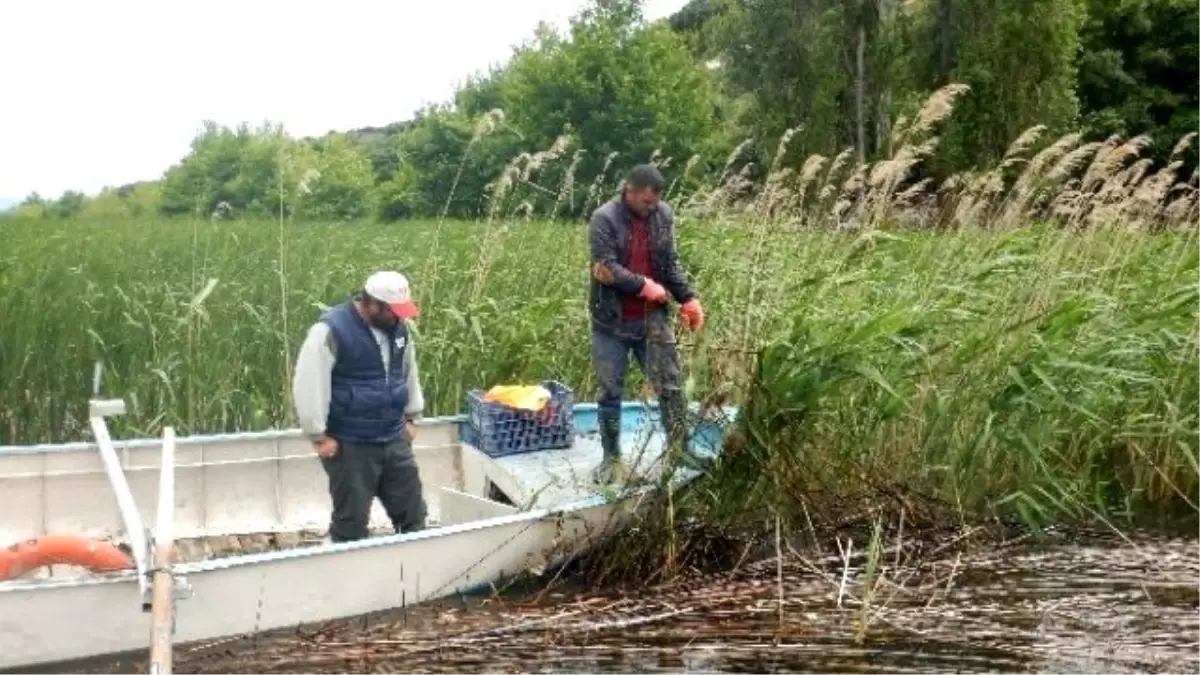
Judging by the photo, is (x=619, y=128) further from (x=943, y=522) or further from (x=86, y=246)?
(x=943, y=522)

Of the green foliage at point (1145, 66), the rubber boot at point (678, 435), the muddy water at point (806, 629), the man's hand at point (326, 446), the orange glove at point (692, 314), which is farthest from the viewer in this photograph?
the green foliage at point (1145, 66)

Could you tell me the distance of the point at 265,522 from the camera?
6957 millimetres

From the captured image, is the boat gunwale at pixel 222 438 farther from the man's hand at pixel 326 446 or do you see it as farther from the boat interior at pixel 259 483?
the man's hand at pixel 326 446

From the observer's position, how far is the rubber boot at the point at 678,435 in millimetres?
6066

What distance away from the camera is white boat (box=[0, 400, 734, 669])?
5.03 m

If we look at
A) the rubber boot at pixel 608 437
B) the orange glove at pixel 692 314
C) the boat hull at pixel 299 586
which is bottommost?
the boat hull at pixel 299 586

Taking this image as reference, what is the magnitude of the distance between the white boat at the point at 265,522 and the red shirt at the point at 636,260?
48cm

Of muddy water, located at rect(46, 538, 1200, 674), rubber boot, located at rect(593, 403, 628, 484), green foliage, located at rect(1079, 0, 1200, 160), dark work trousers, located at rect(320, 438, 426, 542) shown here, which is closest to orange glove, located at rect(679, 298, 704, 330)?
rubber boot, located at rect(593, 403, 628, 484)

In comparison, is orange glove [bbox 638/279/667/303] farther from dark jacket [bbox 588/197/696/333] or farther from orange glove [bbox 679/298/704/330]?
orange glove [bbox 679/298/704/330]

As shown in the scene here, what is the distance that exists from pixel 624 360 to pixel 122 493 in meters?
2.42

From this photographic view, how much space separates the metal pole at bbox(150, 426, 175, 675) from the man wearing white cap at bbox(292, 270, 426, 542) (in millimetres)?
657

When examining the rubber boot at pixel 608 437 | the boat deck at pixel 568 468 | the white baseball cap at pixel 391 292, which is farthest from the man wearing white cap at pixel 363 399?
the rubber boot at pixel 608 437

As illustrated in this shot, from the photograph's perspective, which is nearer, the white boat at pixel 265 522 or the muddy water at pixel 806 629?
the white boat at pixel 265 522

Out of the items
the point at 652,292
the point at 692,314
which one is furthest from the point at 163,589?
the point at 692,314
